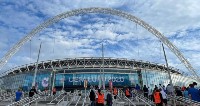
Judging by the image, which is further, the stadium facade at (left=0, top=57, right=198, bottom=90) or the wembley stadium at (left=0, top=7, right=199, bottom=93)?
the stadium facade at (left=0, top=57, right=198, bottom=90)

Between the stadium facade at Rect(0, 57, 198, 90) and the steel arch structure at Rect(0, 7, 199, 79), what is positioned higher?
the steel arch structure at Rect(0, 7, 199, 79)

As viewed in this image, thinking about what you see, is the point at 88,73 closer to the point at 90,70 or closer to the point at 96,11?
the point at 90,70

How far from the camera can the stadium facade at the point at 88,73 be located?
7312 centimetres

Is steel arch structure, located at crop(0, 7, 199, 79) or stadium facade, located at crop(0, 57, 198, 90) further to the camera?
stadium facade, located at crop(0, 57, 198, 90)

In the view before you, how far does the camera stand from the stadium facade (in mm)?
73125

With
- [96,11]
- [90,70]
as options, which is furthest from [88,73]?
[96,11]

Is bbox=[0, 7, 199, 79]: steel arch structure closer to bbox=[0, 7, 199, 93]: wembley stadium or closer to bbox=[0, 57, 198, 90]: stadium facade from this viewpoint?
bbox=[0, 7, 199, 93]: wembley stadium

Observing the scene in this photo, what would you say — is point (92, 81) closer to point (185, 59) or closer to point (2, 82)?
point (185, 59)

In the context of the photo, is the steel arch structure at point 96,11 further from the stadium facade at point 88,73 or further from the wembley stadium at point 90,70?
the stadium facade at point 88,73

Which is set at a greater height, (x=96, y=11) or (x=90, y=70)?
(x=96, y=11)

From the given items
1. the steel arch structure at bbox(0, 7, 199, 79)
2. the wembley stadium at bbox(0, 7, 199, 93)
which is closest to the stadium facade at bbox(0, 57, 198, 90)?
the wembley stadium at bbox(0, 7, 199, 93)

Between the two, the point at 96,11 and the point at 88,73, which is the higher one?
the point at 96,11

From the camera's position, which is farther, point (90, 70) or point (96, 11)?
point (90, 70)

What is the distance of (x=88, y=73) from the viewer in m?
73.1
